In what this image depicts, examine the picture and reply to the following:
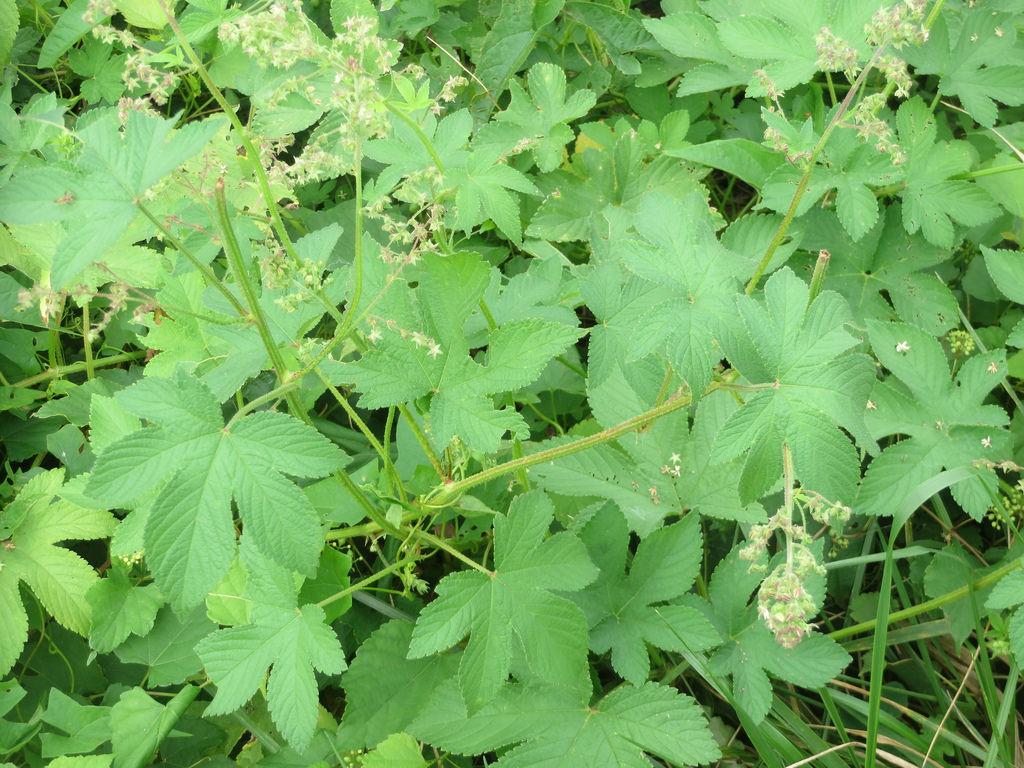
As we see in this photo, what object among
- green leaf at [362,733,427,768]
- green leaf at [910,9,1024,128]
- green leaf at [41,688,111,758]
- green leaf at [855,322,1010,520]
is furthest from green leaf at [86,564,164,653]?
green leaf at [910,9,1024,128]

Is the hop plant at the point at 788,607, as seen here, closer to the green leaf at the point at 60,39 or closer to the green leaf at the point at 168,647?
the green leaf at the point at 168,647

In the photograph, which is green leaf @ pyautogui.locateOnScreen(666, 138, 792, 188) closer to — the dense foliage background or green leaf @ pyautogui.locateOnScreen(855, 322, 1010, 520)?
the dense foliage background

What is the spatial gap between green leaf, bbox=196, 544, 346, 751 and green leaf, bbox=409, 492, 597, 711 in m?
0.22

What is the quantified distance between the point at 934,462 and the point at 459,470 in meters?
1.12

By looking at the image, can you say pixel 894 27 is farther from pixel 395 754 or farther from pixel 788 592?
pixel 395 754

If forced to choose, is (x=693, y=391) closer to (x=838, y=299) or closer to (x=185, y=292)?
(x=838, y=299)

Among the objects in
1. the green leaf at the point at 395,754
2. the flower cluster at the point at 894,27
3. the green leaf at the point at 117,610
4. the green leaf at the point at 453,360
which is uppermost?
the flower cluster at the point at 894,27

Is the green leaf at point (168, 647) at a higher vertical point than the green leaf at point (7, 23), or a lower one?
lower

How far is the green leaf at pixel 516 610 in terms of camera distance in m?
1.58

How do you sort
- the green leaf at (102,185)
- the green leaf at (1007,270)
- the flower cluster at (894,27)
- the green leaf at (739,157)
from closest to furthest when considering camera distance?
the green leaf at (102,185)
the flower cluster at (894,27)
the green leaf at (1007,270)
the green leaf at (739,157)

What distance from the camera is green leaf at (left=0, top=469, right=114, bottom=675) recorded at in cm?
207

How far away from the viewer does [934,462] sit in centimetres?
197

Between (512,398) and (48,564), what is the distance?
1.25 meters

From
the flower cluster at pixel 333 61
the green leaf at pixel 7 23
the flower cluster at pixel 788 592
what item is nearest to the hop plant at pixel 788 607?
the flower cluster at pixel 788 592
